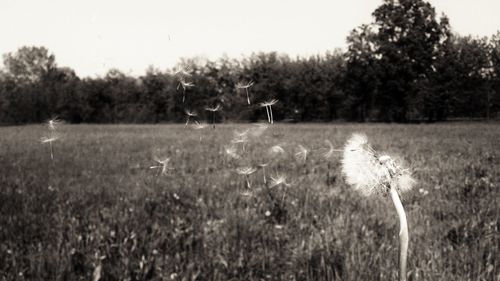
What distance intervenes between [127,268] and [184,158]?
721 cm

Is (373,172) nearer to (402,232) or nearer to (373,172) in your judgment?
(373,172)

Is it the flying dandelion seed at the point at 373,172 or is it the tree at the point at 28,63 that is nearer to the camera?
the flying dandelion seed at the point at 373,172

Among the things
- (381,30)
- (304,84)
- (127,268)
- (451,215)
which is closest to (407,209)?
(451,215)

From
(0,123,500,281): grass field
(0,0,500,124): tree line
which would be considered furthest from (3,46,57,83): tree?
(0,123,500,281): grass field

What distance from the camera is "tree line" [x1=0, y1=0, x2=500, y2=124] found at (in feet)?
165

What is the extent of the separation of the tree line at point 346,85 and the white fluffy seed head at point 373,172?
3660cm

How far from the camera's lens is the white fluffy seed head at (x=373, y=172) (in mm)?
1294

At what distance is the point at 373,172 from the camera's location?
1.32m

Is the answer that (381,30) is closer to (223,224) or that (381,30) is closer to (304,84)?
(304,84)

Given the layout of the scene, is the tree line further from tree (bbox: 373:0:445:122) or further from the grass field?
the grass field

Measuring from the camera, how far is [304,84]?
63531 millimetres

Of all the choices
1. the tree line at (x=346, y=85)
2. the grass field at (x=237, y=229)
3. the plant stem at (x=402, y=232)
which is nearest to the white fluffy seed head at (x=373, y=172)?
the plant stem at (x=402, y=232)

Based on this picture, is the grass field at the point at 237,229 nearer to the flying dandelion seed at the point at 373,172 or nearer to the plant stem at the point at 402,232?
the flying dandelion seed at the point at 373,172

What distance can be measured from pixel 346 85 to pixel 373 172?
57.8m
